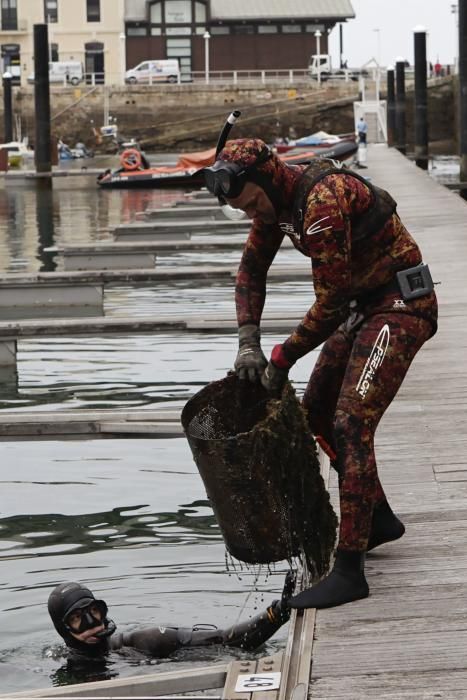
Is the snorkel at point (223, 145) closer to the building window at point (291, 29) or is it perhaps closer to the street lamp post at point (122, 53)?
the street lamp post at point (122, 53)

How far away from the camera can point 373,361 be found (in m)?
5.02

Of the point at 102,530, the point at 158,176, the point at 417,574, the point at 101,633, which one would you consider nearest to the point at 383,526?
the point at 417,574

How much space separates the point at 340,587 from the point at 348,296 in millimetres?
1000

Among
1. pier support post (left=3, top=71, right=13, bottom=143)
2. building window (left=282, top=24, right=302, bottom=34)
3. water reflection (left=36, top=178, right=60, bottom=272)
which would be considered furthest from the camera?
building window (left=282, top=24, right=302, bottom=34)

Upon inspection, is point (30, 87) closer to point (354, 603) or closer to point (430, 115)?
point (430, 115)

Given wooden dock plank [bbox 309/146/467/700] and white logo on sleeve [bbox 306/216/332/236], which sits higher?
white logo on sleeve [bbox 306/216/332/236]

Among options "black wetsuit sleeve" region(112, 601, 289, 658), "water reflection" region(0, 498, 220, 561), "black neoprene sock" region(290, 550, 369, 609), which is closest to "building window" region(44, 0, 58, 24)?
"water reflection" region(0, 498, 220, 561)

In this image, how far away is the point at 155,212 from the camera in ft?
86.5

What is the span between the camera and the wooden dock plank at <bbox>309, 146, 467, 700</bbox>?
4.32 m

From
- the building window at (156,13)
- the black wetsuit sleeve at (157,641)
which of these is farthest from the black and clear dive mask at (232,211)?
the building window at (156,13)

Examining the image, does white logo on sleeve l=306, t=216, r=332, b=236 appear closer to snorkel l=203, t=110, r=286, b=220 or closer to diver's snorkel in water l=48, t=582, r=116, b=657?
snorkel l=203, t=110, r=286, b=220

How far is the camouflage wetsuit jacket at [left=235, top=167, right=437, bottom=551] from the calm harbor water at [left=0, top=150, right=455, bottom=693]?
1012 millimetres

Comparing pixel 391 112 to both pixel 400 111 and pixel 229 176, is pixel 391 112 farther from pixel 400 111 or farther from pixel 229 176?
pixel 229 176

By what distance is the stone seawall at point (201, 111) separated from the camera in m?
70.9
